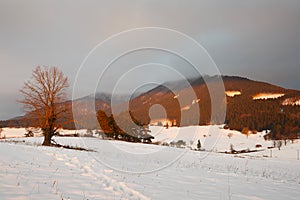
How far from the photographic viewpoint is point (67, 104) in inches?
885

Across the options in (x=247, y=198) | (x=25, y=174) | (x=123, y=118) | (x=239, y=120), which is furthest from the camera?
(x=239, y=120)

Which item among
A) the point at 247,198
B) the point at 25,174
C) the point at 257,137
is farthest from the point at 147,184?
the point at 257,137

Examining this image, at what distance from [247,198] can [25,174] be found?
7511 mm

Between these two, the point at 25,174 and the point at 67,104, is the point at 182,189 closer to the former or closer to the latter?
the point at 25,174

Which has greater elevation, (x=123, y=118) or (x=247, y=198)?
(x=123, y=118)

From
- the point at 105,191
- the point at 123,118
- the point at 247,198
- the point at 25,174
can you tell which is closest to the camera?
the point at 105,191

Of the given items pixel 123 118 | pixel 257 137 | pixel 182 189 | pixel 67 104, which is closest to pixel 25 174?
pixel 182 189

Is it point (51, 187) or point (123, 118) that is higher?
point (123, 118)

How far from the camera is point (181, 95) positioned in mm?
22188

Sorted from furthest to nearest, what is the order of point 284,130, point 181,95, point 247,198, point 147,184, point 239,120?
point 239,120 < point 284,130 < point 181,95 < point 147,184 < point 247,198

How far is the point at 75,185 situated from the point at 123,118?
46.7m

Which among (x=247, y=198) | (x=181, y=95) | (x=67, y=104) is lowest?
(x=247, y=198)

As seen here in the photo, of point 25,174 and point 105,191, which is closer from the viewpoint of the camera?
point 105,191

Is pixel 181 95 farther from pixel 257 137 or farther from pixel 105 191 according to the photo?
pixel 257 137
